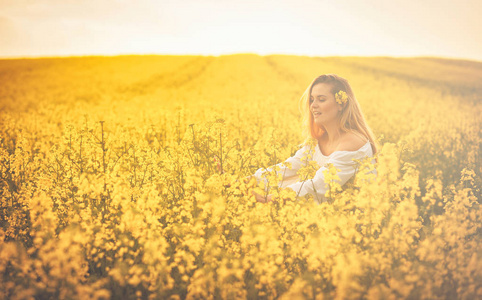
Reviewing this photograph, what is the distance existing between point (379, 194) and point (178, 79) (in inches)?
853

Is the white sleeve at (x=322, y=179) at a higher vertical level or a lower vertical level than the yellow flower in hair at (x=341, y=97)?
lower

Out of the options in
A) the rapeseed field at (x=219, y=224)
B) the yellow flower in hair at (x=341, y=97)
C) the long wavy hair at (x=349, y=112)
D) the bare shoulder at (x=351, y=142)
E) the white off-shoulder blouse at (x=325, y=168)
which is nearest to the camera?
the rapeseed field at (x=219, y=224)

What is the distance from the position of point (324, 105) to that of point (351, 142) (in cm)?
48

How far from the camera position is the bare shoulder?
3.04 meters

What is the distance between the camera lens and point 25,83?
18844 millimetres

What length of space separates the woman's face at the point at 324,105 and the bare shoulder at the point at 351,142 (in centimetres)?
26

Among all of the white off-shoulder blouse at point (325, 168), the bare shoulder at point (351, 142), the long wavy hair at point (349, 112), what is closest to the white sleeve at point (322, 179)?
the white off-shoulder blouse at point (325, 168)

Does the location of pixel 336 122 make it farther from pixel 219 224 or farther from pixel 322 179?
pixel 219 224

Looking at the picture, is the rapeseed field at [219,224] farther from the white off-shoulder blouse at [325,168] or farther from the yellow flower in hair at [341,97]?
the yellow flower in hair at [341,97]

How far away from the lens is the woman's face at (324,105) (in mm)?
3260

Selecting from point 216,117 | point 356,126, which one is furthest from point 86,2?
point 356,126

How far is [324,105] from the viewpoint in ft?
10.7

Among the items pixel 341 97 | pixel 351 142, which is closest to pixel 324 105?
pixel 341 97

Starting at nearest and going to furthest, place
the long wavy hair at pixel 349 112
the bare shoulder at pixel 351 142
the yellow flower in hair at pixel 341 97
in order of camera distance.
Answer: the yellow flower in hair at pixel 341 97 → the bare shoulder at pixel 351 142 → the long wavy hair at pixel 349 112
